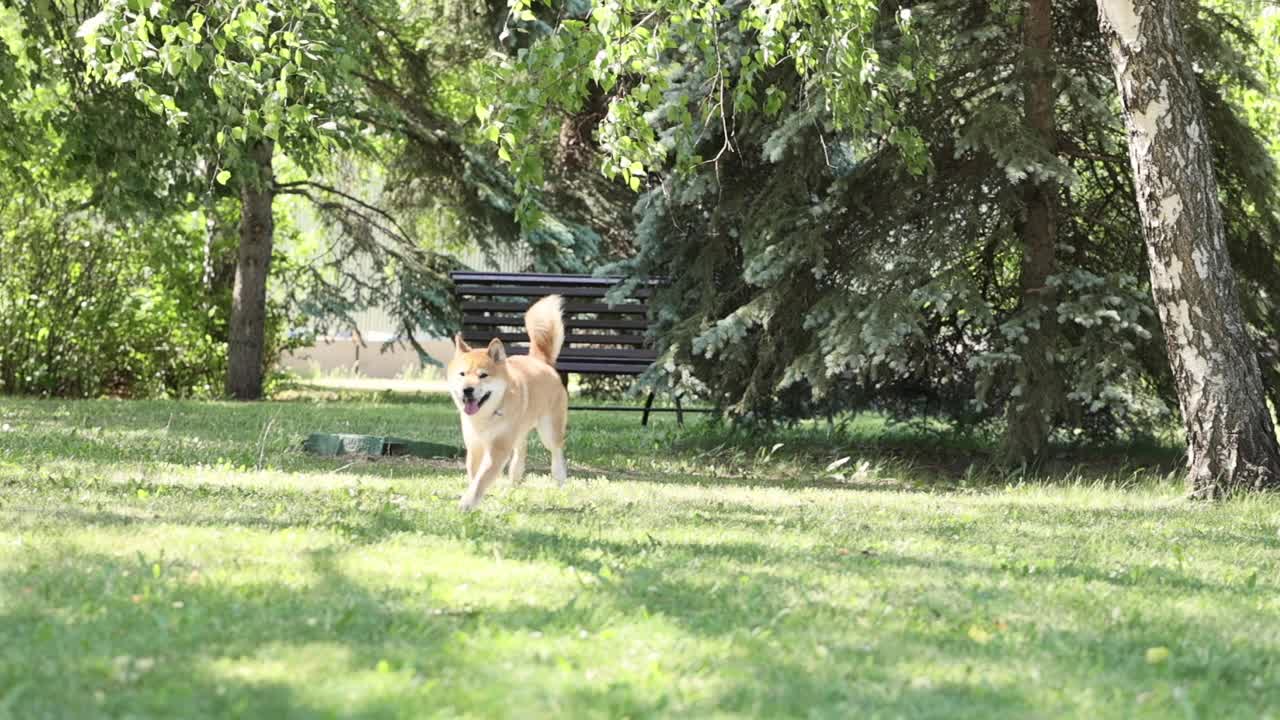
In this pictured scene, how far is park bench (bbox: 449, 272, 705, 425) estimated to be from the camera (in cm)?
1416

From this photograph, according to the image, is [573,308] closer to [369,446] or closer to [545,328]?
[369,446]

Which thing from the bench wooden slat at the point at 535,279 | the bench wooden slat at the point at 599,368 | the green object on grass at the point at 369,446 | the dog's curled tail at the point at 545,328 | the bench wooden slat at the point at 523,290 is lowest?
the green object on grass at the point at 369,446

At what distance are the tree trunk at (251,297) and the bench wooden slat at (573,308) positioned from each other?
304 centimetres

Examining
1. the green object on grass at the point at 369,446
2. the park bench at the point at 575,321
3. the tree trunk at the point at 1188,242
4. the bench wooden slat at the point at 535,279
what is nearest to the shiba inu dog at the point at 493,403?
the green object on grass at the point at 369,446

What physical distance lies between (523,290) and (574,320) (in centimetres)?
57

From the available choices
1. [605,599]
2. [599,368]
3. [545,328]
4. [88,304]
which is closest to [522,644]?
[605,599]

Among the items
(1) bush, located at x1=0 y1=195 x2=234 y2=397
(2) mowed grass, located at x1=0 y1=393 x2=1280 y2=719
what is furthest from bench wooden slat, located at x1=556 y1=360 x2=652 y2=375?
(2) mowed grass, located at x1=0 y1=393 x2=1280 y2=719

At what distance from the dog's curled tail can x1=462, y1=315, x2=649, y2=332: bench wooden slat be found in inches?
193

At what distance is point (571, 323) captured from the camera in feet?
48.5

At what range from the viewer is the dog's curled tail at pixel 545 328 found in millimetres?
9016

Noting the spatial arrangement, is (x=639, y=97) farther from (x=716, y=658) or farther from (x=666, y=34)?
(x=716, y=658)

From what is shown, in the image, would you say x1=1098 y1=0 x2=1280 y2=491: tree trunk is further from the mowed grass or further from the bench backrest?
the bench backrest

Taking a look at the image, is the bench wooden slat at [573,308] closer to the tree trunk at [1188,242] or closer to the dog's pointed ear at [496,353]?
the tree trunk at [1188,242]

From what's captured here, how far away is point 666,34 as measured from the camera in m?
8.67
